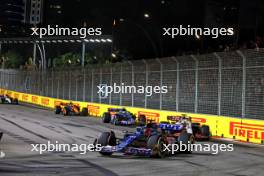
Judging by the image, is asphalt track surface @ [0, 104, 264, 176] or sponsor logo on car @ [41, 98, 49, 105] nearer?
asphalt track surface @ [0, 104, 264, 176]

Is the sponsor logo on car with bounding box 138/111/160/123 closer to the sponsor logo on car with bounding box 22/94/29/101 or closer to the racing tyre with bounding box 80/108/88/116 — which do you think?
the racing tyre with bounding box 80/108/88/116

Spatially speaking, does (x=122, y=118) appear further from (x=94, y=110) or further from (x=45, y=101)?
(x=45, y=101)

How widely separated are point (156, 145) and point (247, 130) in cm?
854

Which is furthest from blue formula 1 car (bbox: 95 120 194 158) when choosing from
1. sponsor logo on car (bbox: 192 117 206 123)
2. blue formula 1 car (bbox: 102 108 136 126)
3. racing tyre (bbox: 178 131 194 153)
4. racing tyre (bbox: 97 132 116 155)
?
blue formula 1 car (bbox: 102 108 136 126)

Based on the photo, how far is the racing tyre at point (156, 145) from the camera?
14195mm

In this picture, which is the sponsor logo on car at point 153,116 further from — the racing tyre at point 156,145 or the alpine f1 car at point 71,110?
the racing tyre at point 156,145

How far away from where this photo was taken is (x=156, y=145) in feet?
47.0

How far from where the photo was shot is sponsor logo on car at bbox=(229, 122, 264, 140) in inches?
835

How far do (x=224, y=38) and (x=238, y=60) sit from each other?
31.9m

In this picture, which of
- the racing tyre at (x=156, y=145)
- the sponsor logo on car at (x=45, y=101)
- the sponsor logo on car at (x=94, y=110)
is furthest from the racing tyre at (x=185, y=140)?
the sponsor logo on car at (x=45, y=101)

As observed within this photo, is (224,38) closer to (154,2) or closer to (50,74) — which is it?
(50,74)

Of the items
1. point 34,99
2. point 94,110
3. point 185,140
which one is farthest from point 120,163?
point 34,99

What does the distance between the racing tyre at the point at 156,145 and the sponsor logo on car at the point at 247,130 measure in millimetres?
7578

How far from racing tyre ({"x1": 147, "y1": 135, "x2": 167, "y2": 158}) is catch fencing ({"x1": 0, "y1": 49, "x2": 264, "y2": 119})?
841 cm
